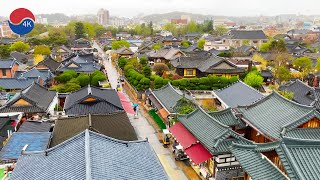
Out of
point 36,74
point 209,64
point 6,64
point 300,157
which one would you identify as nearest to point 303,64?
point 209,64

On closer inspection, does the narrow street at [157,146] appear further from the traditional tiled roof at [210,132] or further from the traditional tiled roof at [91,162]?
the traditional tiled roof at [91,162]

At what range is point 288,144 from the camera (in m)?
12.7

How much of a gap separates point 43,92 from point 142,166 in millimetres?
24655

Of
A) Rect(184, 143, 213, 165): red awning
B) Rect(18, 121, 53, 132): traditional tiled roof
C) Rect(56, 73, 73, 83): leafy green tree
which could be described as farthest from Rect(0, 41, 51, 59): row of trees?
Rect(184, 143, 213, 165): red awning

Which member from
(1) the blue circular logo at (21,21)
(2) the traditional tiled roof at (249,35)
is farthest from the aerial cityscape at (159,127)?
(2) the traditional tiled roof at (249,35)

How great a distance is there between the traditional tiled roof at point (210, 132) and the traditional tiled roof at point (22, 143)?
10.4 meters

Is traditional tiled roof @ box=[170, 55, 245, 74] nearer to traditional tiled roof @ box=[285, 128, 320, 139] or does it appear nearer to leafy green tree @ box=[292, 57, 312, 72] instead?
leafy green tree @ box=[292, 57, 312, 72]

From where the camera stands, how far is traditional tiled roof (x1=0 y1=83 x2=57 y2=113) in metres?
29.3

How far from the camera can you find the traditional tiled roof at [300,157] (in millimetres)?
11570

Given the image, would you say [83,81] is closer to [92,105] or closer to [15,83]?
[15,83]

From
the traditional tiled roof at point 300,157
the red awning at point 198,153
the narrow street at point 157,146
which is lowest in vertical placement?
the narrow street at point 157,146

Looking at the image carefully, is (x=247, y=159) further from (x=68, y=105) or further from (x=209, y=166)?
(x=68, y=105)

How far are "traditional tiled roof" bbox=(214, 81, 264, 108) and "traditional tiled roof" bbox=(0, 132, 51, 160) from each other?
19.3 m

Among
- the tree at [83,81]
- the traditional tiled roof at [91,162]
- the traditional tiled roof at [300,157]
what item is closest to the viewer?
the traditional tiled roof at [300,157]
